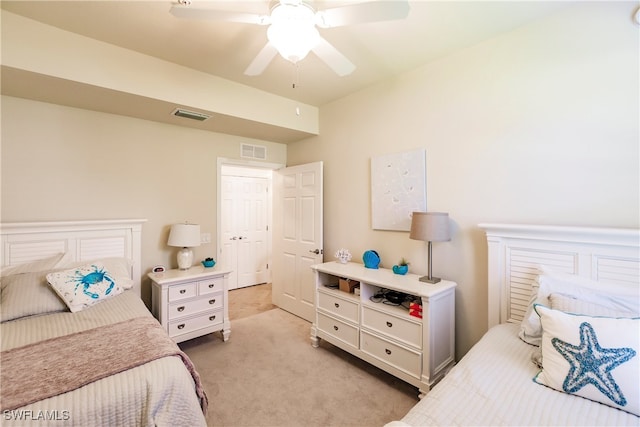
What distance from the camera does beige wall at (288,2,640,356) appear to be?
1691 millimetres

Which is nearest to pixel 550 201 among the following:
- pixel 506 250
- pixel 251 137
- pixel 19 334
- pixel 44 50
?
pixel 506 250

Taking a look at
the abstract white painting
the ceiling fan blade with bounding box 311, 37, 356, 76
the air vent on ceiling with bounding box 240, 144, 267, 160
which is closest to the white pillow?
the abstract white painting

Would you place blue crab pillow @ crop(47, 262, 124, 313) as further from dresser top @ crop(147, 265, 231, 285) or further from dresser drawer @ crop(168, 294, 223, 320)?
dresser drawer @ crop(168, 294, 223, 320)

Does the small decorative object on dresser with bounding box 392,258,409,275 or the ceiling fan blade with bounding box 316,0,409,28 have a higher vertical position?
the ceiling fan blade with bounding box 316,0,409,28

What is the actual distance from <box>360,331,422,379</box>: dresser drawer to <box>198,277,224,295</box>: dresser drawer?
1.56 m

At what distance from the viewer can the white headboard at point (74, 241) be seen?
2264mm

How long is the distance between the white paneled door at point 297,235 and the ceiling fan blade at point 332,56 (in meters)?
1.69

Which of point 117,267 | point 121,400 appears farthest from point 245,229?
point 121,400

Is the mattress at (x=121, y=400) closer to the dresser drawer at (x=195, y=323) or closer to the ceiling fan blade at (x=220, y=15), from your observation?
the dresser drawer at (x=195, y=323)

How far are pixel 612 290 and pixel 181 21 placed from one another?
3143 millimetres

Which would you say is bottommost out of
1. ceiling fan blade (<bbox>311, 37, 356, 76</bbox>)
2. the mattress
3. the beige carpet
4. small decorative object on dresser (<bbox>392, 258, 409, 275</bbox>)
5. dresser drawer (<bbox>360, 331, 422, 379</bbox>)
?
the beige carpet

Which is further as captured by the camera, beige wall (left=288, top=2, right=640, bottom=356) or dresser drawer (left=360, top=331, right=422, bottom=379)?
dresser drawer (left=360, top=331, right=422, bottom=379)

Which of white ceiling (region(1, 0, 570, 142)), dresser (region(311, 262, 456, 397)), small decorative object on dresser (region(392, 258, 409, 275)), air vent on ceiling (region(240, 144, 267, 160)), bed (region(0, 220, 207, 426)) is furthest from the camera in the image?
air vent on ceiling (region(240, 144, 267, 160))

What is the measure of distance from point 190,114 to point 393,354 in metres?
2.86
